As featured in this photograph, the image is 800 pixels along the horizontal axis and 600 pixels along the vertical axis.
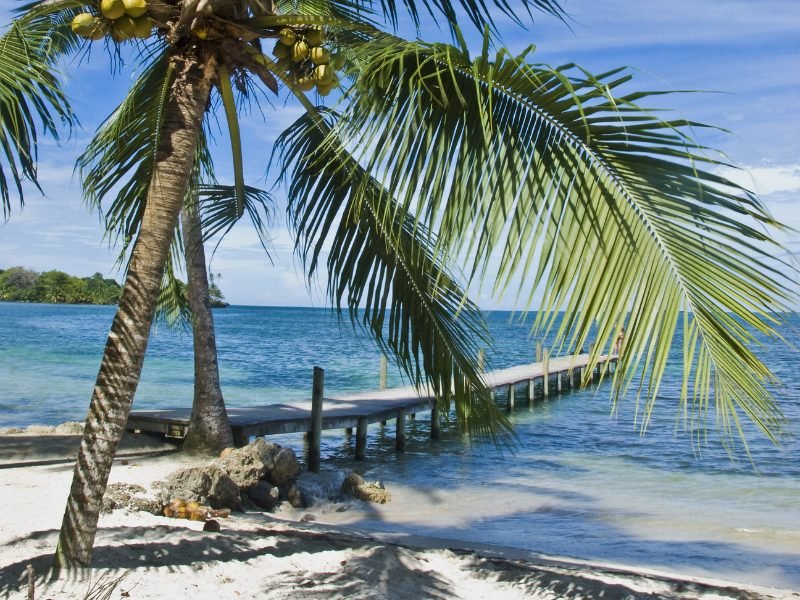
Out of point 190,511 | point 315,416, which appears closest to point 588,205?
point 190,511

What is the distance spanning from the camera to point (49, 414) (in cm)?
2141

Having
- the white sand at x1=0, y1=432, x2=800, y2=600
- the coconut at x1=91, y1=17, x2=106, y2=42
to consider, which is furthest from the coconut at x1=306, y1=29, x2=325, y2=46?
the white sand at x1=0, y1=432, x2=800, y2=600

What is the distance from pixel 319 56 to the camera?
3895mm

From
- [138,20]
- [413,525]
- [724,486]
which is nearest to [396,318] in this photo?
[138,20]

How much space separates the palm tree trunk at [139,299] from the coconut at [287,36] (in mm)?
395

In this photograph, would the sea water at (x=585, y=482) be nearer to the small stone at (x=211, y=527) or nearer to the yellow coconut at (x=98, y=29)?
the yellow coconut at (x=98, y=29)

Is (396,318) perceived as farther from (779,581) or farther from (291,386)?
(291,386)

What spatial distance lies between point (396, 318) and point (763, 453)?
597 inches

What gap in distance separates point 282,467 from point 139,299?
6.96 meters

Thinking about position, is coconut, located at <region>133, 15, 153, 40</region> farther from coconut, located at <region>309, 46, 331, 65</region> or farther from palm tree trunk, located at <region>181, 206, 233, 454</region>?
palm tree trunk, located at <region>181, 206, 233, 454</region>

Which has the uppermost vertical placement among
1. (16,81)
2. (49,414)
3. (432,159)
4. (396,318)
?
(16,81)

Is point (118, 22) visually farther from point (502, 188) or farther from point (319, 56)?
point (502, 188)

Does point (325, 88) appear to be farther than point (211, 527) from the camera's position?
No

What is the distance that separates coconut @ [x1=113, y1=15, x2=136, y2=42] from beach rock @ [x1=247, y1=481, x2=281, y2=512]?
7373 millimetres
